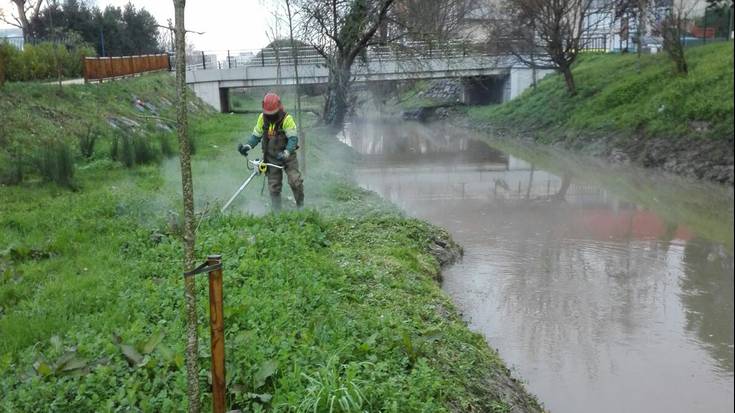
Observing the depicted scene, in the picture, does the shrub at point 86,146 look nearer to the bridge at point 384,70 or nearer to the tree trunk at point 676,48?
the bridge at point 384,70

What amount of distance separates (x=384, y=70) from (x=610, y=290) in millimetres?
25071

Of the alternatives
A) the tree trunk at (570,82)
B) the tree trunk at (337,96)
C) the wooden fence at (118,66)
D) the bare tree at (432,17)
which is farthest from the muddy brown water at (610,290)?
the wooden fence at (118,66)

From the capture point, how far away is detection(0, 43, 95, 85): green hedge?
20.3 metres

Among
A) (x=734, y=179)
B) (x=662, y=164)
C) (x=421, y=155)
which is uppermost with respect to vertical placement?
(x=734, y=179)

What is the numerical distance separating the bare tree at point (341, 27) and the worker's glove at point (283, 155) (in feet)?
41.2

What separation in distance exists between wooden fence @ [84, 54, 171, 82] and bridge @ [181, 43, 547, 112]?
178 cm

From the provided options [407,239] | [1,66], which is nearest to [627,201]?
[407,239]

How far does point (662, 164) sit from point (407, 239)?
5610 mm

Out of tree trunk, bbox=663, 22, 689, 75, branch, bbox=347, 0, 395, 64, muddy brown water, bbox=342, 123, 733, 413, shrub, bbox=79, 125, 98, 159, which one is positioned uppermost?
branch, bbox=347, 0, 395, 64

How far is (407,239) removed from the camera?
999cm

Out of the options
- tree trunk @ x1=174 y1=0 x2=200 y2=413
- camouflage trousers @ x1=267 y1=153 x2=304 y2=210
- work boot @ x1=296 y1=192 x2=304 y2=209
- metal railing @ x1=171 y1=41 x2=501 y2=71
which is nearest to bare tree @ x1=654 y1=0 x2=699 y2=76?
tree trunk @ x1=174 y1=0 x2=200 y2=413

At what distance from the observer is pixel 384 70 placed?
103 ft

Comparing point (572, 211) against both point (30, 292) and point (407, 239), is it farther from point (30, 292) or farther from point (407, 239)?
point (30, 292)

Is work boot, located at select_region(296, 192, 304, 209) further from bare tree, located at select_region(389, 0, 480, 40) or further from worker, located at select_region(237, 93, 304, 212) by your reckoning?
bare tree, located at select_region(389, 0, 480, 40)
